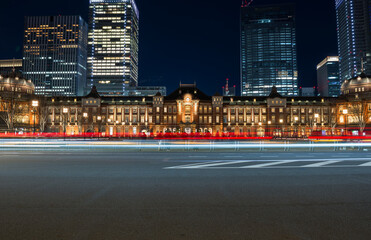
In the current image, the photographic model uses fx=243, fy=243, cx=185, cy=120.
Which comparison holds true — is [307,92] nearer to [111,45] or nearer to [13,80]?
[111,45]

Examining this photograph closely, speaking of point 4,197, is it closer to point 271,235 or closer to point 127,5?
point 271,235

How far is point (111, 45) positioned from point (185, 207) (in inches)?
7079

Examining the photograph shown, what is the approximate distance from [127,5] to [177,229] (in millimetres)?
192840

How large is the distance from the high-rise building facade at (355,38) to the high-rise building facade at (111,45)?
16379 cm

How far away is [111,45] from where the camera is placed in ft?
555

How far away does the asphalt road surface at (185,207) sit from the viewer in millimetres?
4180

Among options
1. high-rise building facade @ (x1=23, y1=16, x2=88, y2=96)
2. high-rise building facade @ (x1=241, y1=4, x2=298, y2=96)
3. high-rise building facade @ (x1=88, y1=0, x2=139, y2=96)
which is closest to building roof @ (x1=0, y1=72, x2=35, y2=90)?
high-rise building facade @ (x1=23, y1=16, x2=88, y2=96)

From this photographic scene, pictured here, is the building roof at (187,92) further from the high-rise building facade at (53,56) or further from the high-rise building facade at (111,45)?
the high-rise building facade at (53,56)

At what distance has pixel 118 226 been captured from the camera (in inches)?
175

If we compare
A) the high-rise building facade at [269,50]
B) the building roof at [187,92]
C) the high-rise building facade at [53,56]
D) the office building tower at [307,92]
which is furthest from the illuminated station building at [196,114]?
the office building tower at [307,92]

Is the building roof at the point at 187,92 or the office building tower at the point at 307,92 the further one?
the office building tower at the point at 307,92

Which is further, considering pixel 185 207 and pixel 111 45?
pixel 111 45

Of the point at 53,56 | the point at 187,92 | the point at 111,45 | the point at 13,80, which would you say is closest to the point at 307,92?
the point at 187,92

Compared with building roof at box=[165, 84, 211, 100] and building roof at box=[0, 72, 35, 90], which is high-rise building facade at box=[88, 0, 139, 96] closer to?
building roof at box=[0, 72, 35, 90]
